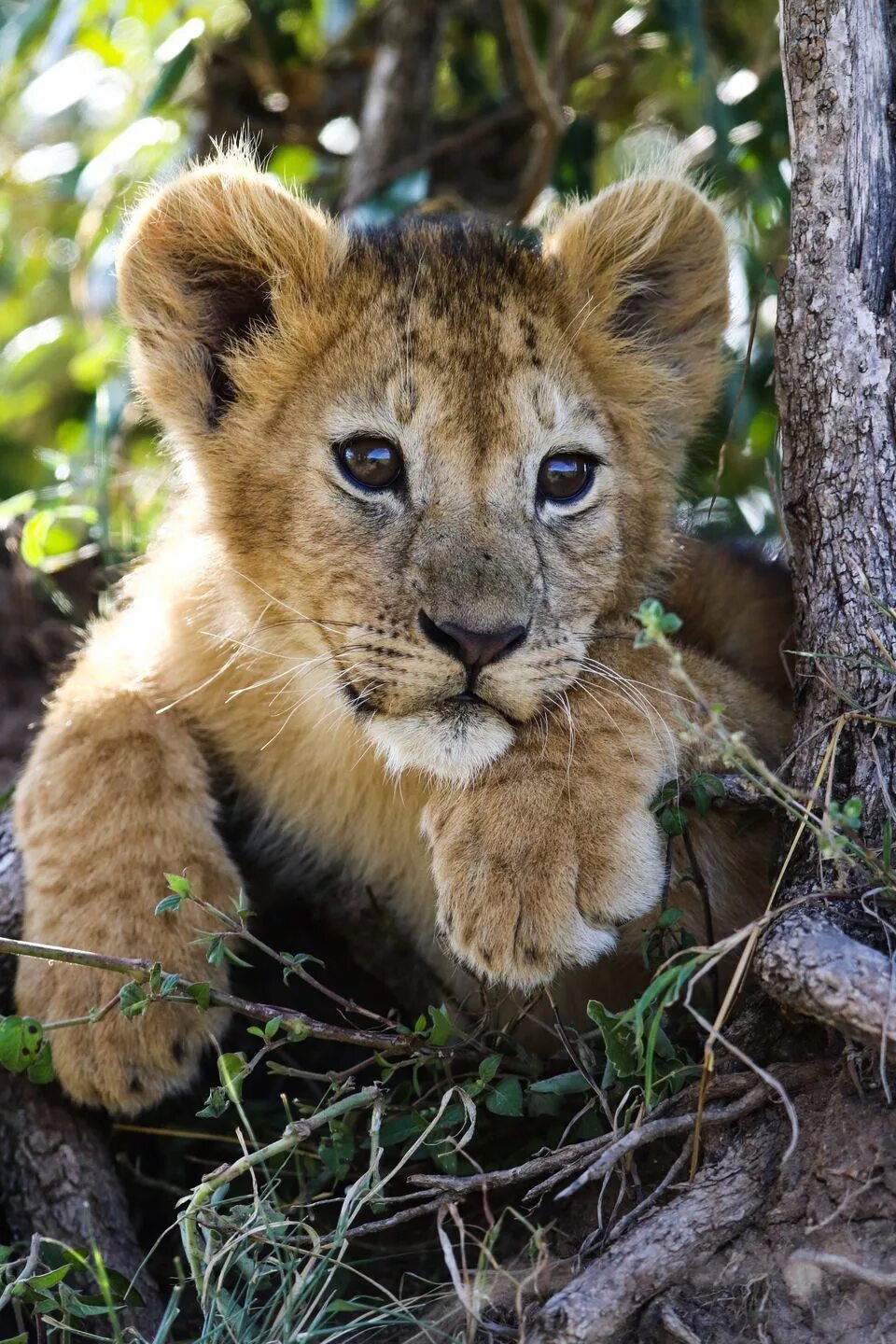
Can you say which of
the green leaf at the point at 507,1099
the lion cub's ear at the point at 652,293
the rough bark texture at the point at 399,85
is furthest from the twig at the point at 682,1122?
the rough bark texture at the point at 399,85

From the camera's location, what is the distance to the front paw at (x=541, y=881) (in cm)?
248

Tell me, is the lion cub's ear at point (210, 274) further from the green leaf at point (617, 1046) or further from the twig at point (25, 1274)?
the twig at point (25, 1274)

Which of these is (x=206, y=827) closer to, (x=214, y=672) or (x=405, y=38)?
(x=214, y=672)

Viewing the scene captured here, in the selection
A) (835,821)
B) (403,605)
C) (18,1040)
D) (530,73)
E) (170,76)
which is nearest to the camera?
(835,821)

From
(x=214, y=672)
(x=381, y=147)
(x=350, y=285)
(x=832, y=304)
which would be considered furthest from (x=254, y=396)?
(x=381, y=147)

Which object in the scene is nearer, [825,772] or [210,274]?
[825,772]

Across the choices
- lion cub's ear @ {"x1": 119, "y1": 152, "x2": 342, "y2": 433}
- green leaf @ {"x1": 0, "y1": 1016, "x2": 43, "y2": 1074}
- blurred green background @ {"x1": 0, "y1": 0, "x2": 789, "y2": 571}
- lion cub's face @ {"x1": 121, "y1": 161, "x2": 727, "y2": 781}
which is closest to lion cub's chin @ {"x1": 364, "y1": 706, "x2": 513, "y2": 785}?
lion cub's face @ {"x1": 121, "y1": 161, "x2": 727, "y2": 781}

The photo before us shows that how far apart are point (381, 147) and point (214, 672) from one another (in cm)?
270

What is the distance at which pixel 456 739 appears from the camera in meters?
2.67

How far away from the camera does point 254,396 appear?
3.17 m

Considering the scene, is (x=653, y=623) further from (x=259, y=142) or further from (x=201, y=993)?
(x=259, y=142)

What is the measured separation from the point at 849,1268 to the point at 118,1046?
5.01ft

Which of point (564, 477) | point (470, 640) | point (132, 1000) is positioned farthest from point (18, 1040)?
point (564, 477)

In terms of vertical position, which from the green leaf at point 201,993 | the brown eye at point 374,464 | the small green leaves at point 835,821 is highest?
the brown eye at point 374,464
